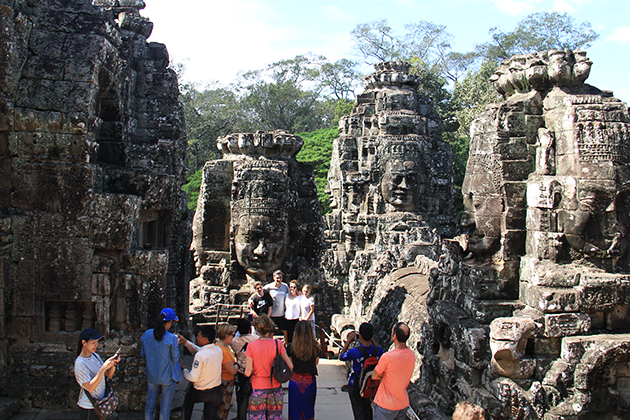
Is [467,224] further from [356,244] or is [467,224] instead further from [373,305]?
[356,244]

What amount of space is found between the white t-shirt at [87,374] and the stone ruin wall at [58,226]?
3.53 ft

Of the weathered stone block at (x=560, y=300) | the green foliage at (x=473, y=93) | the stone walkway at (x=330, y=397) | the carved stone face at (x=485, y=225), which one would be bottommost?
the stone walkway at (x=330, y=397)

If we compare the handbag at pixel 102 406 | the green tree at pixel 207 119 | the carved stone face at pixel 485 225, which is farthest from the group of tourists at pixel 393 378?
the green tree at pixel 207 119

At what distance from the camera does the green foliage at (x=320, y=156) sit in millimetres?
26500

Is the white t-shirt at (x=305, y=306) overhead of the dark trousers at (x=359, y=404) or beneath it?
overhead

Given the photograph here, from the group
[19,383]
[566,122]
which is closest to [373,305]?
[566,122]

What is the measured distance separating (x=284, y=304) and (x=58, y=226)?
10.1ft

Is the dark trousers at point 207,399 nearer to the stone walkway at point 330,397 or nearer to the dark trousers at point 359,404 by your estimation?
the stone walkway at point 330,397

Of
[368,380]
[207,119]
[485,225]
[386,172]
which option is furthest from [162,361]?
[207,119]

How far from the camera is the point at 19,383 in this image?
504 centimetres

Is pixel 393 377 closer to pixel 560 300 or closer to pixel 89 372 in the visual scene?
pixel 560 300

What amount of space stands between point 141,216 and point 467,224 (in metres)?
3.66

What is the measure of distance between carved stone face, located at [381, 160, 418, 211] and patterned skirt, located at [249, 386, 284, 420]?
11839mm

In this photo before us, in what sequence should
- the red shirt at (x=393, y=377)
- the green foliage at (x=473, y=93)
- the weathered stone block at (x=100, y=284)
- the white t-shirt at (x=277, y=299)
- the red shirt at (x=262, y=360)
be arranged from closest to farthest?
the red shirt at (x=393, y=377) → the red shirt at (x=262, y=360) → the weathered stone block at (x=100, y=284) → the white t-shirt at (x=277, y=299) → the green foliage at (x=473, y=93)
